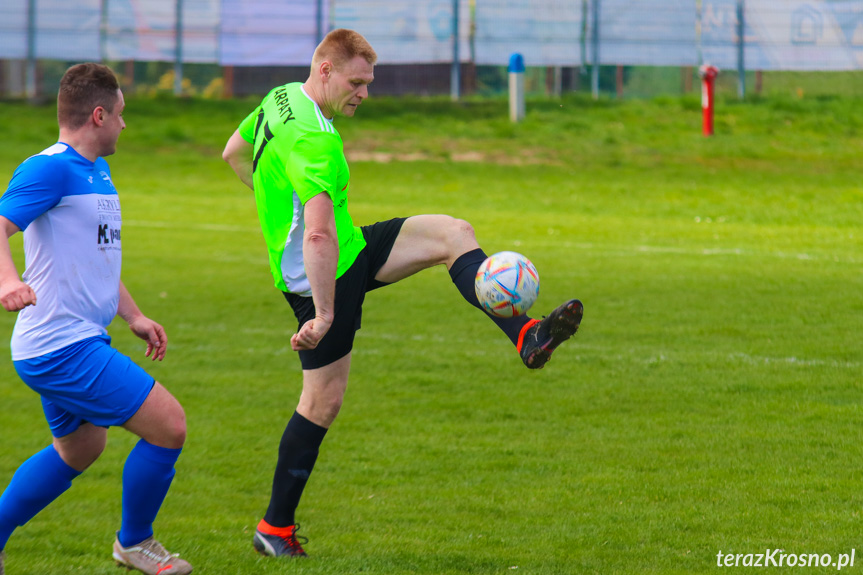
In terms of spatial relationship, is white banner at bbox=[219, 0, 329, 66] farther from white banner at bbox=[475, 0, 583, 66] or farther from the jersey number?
the jersey number

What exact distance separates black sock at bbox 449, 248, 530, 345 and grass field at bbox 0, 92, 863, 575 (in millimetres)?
1037

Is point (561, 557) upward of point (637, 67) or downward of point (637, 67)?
downward

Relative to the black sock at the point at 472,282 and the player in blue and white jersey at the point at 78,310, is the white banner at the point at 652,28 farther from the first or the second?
the player in blue and white jersey at the point at 78,310

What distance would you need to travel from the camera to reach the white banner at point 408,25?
26562mm

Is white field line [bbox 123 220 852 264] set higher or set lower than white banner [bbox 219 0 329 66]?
lower

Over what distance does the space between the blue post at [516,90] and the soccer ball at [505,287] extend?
2091 centimetres

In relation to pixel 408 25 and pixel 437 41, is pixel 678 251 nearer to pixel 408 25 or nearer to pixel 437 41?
pixel 437 41

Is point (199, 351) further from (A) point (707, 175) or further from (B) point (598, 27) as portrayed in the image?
(B) point (598, 27)

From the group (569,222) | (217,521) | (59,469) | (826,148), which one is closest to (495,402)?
(217,521)

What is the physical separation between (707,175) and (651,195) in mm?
2255

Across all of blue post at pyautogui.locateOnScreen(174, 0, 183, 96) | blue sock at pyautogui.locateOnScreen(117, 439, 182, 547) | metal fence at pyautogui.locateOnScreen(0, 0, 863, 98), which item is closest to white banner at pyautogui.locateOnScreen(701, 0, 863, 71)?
metal fence at pyautogui.locateOnScreen(0, 0, 863, 98)

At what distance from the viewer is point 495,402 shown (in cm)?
768

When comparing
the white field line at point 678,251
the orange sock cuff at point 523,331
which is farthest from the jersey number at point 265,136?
the white field line at point 678,251

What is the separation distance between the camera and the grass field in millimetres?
5047
